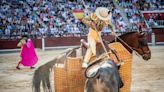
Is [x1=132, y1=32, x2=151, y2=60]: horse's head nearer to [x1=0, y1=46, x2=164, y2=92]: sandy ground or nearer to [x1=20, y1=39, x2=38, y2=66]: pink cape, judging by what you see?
[x1=0, y1=46, x2=164, y2=92]: sandy ground

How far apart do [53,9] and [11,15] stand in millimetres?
2693

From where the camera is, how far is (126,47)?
5.85 meters

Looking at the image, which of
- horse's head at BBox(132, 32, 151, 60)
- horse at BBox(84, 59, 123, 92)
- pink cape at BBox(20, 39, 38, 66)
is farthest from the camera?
pink cape at BBox(20, 39, 38, 66)

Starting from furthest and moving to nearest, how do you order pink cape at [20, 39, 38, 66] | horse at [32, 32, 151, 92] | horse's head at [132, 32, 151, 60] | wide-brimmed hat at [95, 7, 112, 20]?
pink cape at [20, 39, 38, 66]
horse's head at [132, 32, 151, 60]
horse at [32, 32, 151, 92]
wide-brimmed hat at [95, 7, 112, 20]

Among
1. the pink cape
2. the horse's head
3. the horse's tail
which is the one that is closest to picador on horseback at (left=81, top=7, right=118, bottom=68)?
the horse's tail

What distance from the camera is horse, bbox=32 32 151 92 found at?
5.76 metres

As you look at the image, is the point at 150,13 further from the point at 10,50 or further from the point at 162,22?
the point at 10,50

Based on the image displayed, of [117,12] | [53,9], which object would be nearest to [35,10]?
[53,9]

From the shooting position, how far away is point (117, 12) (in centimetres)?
2206

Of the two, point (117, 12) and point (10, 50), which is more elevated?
point (117, 12)

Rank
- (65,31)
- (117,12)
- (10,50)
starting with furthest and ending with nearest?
(117,12) → (65,31) → (10,50)

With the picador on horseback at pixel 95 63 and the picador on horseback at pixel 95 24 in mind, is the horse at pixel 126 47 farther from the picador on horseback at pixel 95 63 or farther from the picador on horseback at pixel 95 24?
the picador on horseback at pixel 95 24

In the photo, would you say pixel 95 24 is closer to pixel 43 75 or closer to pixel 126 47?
pixel 126 47

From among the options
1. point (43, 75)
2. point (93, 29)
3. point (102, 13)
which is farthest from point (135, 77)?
point (102, 13)
